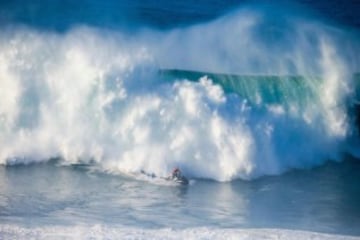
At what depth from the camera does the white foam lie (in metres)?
6.54

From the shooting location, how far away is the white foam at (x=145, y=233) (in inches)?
258

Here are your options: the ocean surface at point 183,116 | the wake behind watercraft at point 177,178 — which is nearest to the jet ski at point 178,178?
the wake behind watercraft at point 177,178

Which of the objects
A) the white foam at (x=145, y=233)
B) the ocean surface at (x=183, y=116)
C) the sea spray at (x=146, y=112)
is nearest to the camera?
the white foam at (x=145, y=233)

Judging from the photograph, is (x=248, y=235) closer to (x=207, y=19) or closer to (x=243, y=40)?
(x=243, y=40)

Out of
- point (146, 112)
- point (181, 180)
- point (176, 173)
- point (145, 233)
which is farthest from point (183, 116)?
point (145, 233)

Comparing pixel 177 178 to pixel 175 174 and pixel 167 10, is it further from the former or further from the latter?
Answer: pixel 167 10

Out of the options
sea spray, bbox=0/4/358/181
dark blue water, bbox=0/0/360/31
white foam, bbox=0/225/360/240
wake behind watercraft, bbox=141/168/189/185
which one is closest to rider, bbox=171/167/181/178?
wake behind watercraft, bbox=141/168/189/185

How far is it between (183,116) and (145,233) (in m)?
4.68

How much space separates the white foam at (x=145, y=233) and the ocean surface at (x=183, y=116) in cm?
5

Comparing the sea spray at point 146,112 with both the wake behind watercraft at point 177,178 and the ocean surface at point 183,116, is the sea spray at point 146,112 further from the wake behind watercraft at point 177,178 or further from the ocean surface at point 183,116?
the wake behind watercraft at point 177,178

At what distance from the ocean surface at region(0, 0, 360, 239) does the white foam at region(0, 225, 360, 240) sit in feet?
0.16

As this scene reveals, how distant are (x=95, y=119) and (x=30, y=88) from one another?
1.87m

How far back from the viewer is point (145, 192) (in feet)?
29.6

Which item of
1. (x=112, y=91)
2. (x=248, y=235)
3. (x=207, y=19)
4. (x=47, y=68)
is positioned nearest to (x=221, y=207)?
(x=248, y=235)
